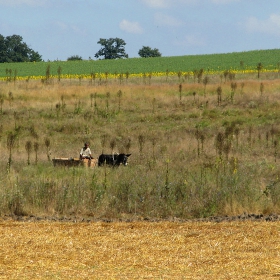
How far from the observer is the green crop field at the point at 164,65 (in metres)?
59.7

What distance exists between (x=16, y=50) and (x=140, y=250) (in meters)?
89.5

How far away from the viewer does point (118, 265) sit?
27.2 feet

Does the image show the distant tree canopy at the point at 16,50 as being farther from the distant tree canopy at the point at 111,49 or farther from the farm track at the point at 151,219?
the farm track at the point at 151,219

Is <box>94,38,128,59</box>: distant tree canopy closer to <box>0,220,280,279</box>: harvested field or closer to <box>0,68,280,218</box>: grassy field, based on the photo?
<box>0,68,280,218</box>: grassy field

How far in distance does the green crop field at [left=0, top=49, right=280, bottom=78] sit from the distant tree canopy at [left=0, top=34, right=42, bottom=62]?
21.3 m

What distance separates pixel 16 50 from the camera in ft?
315

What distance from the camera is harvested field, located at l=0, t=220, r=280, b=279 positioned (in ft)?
25.8

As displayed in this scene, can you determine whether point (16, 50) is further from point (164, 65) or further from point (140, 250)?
point (140, 250)

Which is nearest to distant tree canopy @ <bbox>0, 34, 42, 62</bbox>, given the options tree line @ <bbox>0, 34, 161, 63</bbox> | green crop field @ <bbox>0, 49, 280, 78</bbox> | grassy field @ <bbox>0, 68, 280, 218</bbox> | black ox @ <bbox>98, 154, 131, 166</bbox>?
tree line @ <bbox>0, 34, 161, 63</bbox>

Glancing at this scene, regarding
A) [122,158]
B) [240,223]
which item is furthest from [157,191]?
[122,158]

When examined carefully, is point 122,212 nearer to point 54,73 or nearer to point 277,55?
A: point 54,73

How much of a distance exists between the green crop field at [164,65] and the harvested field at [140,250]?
45.3m

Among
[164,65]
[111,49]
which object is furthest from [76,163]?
[111,49]

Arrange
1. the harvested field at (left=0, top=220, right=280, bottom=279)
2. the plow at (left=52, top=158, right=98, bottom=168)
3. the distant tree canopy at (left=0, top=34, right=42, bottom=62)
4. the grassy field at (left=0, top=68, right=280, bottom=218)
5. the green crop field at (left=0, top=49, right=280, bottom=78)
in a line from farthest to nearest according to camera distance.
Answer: the distant tree canopy at (left=0, top=34, right=42, bottom=62)
the green crop field at (left=0, top=49, right=280, bottom=78)
the plow at (left=52, top=158, right=98, bottom=168)
the grassy field at (left=0, top=68, right=280, bottom=218)
the harvested field at (left=0, top=220, right=280, bottom=279)
